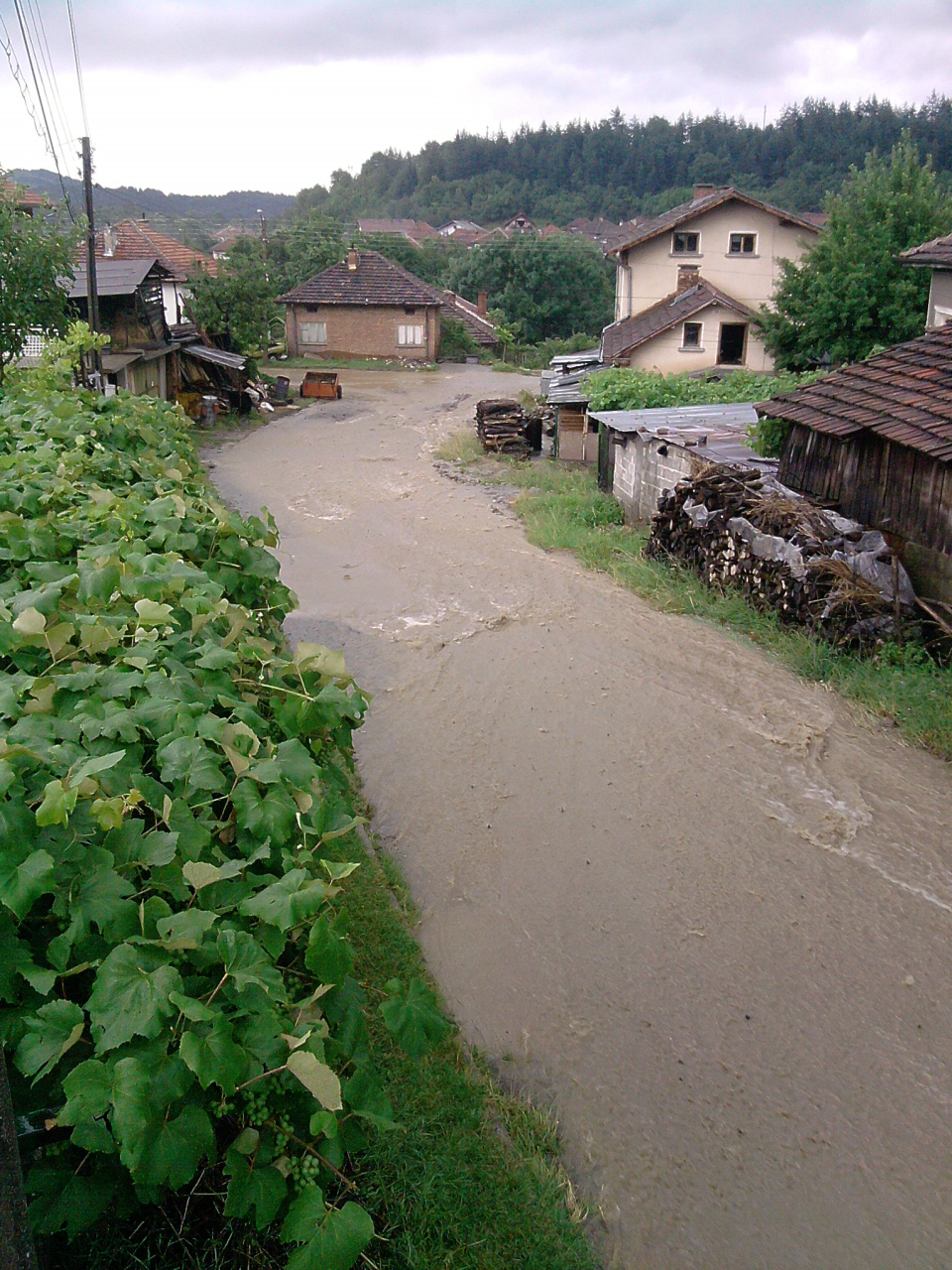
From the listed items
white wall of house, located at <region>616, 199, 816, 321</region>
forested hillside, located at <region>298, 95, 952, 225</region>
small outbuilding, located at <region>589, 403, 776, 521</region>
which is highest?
forested hillside, located at <region>298, 95, 952, 225</region>

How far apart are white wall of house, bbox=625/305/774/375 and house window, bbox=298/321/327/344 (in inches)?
797

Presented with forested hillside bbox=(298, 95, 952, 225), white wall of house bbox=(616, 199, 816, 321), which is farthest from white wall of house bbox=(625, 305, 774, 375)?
forested hillside bbox=(298, 95, 952, 225)

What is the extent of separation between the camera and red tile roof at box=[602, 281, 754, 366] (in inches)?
1303

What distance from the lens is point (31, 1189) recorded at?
248 cm

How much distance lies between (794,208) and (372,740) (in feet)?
294

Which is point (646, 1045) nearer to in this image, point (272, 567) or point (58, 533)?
point (272, 567)

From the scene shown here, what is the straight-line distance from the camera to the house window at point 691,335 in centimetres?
3350

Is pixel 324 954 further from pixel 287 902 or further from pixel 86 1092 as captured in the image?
pixel 86 1092

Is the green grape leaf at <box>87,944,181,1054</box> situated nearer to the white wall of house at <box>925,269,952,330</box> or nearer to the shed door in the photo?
the white wall of house at <box>925,269,952,330</box>

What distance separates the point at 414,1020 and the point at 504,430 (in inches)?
935

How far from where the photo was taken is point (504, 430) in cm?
2594

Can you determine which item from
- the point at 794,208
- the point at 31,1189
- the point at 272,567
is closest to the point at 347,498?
the point at 272,567

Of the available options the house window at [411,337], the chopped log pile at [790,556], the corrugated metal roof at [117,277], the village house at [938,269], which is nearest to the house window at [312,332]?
the house window at [411,337]

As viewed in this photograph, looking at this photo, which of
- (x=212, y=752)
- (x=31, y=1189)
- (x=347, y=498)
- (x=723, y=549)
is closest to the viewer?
(x=31, y=1189)
